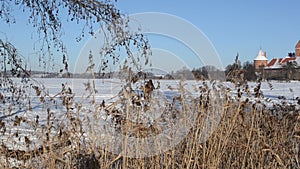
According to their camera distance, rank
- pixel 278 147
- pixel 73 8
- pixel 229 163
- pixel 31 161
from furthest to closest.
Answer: pixel 73 8, pixel 278 147, pixel 229 163, pixel 31 161

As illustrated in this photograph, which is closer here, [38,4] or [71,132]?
[71,132]

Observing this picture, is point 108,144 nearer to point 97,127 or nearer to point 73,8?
point 97,127

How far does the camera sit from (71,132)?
2912 millimetres

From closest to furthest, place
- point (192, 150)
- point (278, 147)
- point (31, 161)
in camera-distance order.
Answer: point (192, 150) → point (31, 161) → point (278, 147)

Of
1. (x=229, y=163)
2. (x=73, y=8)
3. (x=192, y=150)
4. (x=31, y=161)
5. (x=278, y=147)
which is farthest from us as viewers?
(x=73, y=8)

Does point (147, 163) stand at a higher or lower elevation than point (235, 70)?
lower

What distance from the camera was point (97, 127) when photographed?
286 cm

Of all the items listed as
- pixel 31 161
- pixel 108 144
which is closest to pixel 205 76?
pixel 108 144

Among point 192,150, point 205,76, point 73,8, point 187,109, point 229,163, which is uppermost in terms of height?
point 73,8

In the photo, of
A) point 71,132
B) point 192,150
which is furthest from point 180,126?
point 71,132

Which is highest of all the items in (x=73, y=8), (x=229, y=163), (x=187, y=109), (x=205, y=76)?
(x=73, y=8)

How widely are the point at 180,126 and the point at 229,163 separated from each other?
0.58 m

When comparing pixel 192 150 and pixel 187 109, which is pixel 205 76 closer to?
pixel 187 109

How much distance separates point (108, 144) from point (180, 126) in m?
0.64
